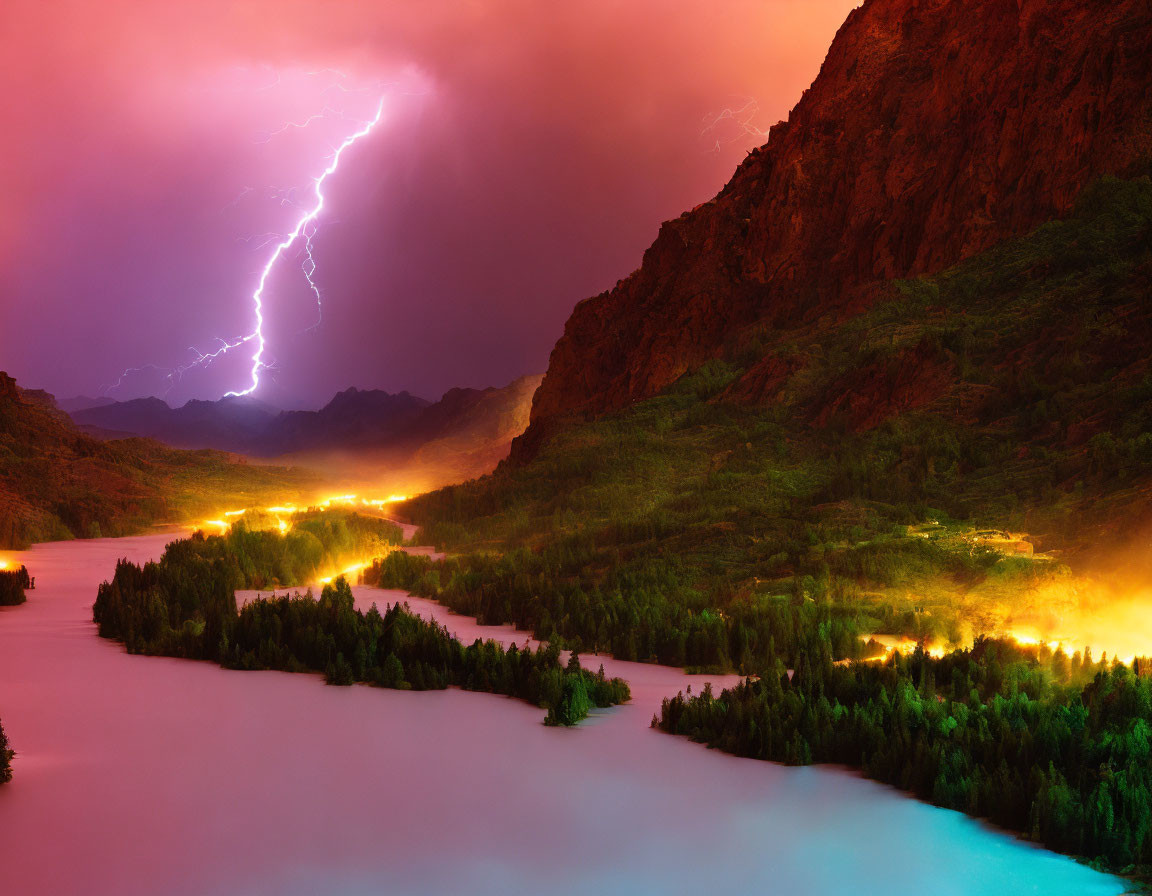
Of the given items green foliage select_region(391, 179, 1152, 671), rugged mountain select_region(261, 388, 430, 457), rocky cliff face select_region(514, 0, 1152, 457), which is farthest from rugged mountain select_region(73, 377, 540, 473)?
green foliage select_region(391, 179, 1152, 671)

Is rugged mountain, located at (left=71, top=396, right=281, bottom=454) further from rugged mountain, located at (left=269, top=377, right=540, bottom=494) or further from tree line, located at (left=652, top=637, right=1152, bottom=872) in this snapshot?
tree line, located at (left=652, top=637, right=1152, bottom=872)

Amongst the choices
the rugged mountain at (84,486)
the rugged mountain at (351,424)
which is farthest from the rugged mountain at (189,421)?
the rugged mountain at (84,486)

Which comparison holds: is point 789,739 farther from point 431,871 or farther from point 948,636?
point 948,636

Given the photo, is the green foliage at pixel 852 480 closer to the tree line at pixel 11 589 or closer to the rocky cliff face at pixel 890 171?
the rocky cliff face at pixel 890 171

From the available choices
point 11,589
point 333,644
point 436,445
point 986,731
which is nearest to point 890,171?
point 11,589

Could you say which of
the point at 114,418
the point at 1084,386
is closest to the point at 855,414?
the point at 1084,386

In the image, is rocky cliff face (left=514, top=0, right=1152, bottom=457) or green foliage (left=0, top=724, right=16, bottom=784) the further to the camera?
rocky cliff face (left=514, top=0, right=1152, bottom=457)
